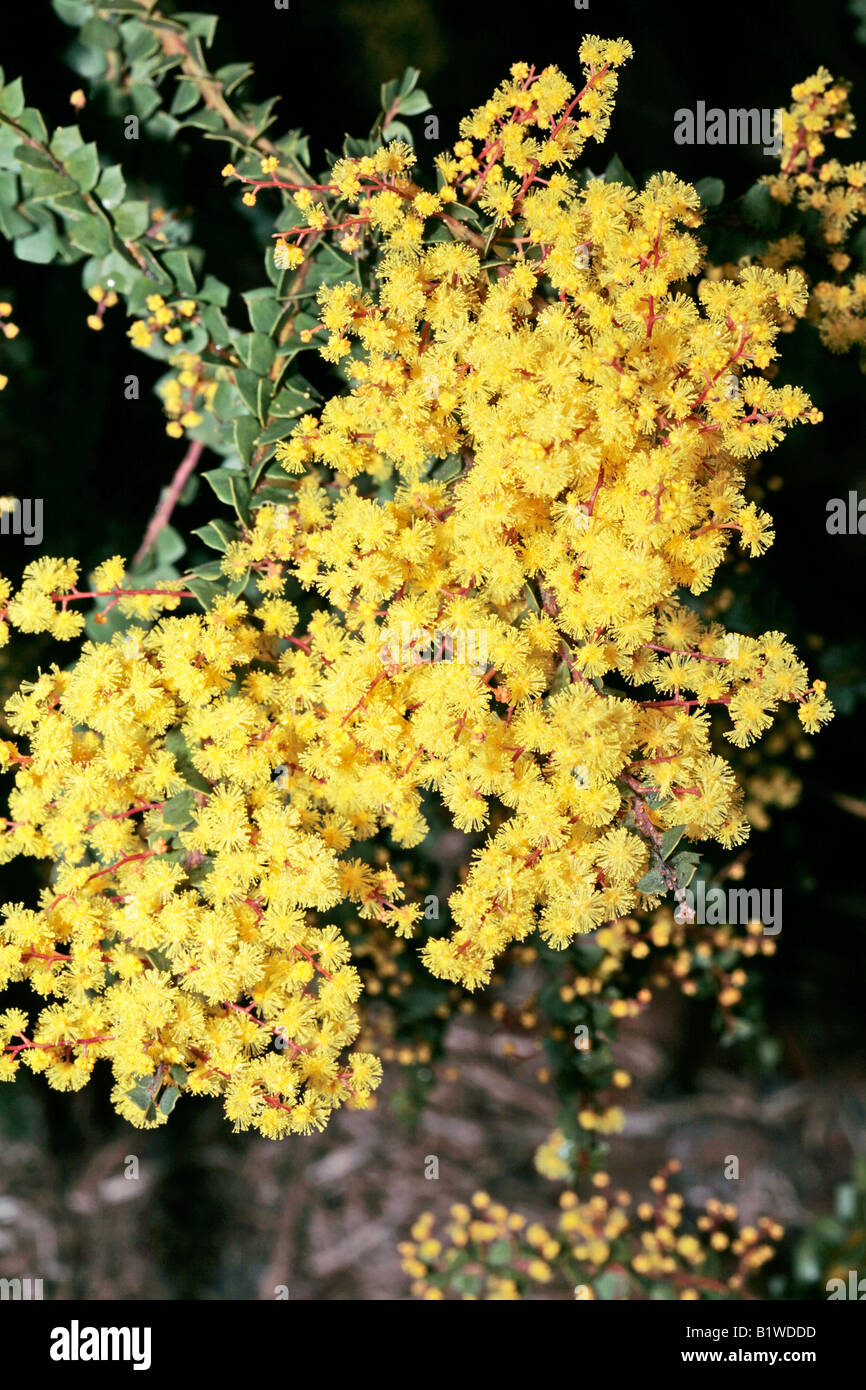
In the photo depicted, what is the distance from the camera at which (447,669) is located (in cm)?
79

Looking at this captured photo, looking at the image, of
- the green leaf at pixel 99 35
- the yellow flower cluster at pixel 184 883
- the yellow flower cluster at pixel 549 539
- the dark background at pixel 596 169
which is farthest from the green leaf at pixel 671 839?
the green leaf at pixel 99 35

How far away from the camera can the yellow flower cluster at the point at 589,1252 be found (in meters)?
1.14

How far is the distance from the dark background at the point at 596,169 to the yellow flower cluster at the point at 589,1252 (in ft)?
0.47

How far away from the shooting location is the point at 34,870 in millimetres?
1196

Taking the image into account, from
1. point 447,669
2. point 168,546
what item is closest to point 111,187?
point 168,546

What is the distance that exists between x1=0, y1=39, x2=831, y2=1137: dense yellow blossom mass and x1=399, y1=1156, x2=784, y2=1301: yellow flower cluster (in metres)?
0.43

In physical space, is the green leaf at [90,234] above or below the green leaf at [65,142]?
below

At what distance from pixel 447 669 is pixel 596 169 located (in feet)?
2.11

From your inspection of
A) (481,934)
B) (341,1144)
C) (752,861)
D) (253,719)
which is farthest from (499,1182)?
(253,719)

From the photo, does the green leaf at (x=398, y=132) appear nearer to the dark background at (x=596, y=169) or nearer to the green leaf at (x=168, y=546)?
the dark background at (x=596, y=169)

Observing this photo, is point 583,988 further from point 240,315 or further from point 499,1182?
point 240,315

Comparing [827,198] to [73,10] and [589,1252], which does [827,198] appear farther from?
[589,1252]

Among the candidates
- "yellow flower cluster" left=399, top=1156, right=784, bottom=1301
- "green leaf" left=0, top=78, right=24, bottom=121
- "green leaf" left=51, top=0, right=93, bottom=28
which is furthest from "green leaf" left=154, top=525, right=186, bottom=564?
"yellow flower cluster" left=399, top=1156, right=784, bottom=1301

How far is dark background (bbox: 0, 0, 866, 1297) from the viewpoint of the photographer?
1.13m
